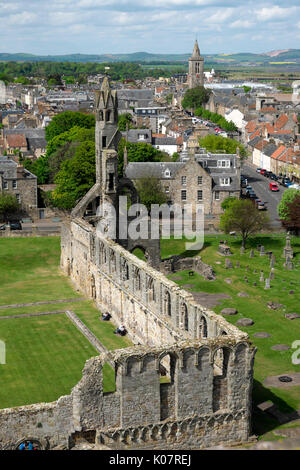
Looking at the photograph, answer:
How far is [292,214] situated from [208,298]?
72.4ft

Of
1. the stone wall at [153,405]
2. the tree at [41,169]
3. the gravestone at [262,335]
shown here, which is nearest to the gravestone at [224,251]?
the gravestone at [262,335]

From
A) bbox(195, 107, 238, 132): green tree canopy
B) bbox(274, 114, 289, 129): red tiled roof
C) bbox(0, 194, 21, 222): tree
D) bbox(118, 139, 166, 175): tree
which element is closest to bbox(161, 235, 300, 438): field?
bbox(0, 194, 21, 222): tree

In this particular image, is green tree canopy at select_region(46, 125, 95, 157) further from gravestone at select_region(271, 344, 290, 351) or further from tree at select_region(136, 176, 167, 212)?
gravestone at select_region(271, 344, 290, 351)

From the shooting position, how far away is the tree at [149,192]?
7725 centimetres

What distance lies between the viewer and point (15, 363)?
41.1 m

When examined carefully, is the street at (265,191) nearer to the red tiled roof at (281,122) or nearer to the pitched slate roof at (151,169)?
the pitched slate roof at (151,169)

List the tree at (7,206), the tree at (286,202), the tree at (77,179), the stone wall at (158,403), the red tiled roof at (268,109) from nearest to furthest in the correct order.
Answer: the stone wall at (158,403)
the tree at (286,202)
the tree at (77,179)
the tree at (7,206)
the red tiled roof at (268,109)

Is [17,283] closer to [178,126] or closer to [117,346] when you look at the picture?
[117,346]

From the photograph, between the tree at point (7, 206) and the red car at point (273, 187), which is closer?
the tree at point (7, 206)

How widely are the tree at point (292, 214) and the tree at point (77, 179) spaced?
23.6 m

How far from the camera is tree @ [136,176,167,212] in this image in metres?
77.2

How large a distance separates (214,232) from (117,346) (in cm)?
3533

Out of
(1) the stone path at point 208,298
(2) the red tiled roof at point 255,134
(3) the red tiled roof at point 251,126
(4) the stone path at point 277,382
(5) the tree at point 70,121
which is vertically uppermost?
(5) the tree at point 70,121

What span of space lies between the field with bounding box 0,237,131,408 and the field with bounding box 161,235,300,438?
350 inches
